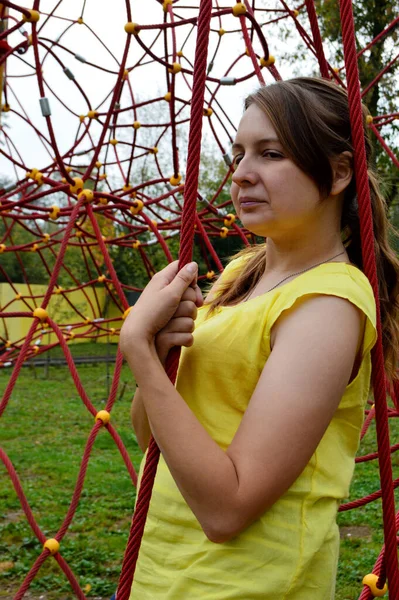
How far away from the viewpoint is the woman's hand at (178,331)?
59 centimetres

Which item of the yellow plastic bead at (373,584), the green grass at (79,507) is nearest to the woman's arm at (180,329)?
the yellow plastic bead at (373,584)

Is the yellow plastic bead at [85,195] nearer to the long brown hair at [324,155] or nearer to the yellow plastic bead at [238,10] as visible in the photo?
the yellow plastic bead at [238,10]

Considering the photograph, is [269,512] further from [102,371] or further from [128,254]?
[128,254]

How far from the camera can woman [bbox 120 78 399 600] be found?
0.53 metres

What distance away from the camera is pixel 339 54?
4.73m

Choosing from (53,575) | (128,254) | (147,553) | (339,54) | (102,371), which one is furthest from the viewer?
(128,254)

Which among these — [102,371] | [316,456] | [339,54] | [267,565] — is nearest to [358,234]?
[316,456]

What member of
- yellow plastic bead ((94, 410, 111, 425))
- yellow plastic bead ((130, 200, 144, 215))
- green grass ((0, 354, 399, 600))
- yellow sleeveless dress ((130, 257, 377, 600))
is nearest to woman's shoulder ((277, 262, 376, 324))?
yellow sleeveless dress ((130, 257, 377, 600))

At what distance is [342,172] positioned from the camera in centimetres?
67

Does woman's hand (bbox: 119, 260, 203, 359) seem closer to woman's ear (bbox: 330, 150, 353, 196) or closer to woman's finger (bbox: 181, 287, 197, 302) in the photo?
woman's finger (bbox: 181, 287, 197, 302)

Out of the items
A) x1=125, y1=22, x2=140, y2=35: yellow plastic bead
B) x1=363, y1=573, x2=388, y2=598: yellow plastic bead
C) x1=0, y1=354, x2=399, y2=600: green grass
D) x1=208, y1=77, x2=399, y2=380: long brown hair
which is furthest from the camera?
x1=0, y1=354, x2=399, y2=600: green grass

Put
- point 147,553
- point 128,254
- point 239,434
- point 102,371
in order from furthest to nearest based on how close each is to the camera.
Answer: point 128,254
point 102,371
point 147,553
point 239,434

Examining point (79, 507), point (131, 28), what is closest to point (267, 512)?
point (131, 28)

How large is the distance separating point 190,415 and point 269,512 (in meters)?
0.12
